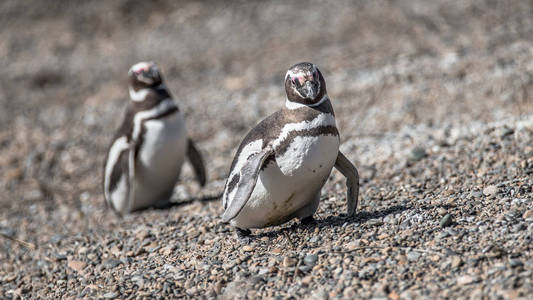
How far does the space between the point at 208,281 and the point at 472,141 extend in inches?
121

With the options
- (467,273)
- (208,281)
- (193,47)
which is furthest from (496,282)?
(193,47)

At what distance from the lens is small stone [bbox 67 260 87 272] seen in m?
4.98

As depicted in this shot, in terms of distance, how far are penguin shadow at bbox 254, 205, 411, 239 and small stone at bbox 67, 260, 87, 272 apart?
4.36ft

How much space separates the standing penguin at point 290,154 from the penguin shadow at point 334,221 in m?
0.16

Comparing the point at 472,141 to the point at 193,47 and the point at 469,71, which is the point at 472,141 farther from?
the point at 193,47

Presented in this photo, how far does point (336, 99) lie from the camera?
8.73 meters

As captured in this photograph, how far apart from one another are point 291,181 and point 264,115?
15.5ft

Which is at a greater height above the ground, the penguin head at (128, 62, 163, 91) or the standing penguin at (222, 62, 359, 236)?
the penguin head at (128, 62, 163, 91)

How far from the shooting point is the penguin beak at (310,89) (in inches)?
158

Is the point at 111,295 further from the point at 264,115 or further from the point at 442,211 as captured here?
the point at 264,115

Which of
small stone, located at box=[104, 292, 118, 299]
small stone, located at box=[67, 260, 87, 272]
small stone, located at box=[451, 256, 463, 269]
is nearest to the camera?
small stone, located at box=[451, 256, 463, 269]

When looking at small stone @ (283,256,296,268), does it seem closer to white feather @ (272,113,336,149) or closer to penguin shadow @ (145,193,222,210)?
white feather @ (272,113,336,149)

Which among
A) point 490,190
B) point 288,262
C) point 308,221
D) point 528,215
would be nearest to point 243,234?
point 308,221

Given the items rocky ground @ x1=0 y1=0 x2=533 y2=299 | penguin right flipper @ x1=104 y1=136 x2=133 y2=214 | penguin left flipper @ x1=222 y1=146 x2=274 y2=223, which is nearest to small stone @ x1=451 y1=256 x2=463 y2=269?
rocky ground @ x1=0 y1=0 x2=533 y2=299
